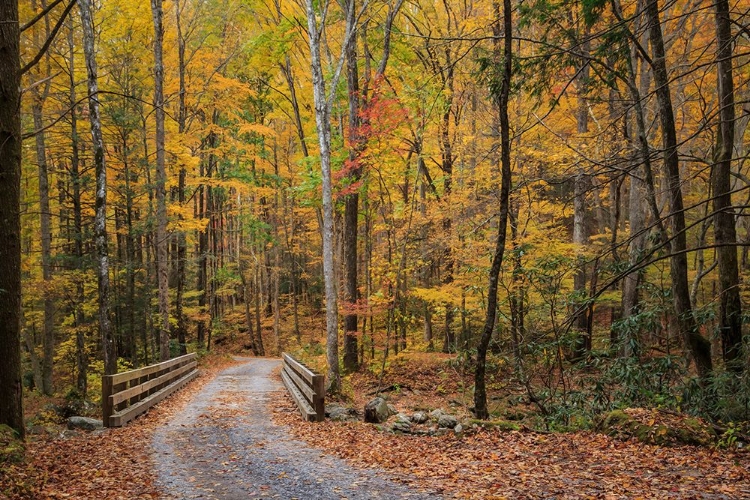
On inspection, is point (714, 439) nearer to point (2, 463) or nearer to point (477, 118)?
point (2, 463)

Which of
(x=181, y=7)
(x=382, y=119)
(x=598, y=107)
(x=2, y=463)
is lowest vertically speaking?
(x=2, y=463)

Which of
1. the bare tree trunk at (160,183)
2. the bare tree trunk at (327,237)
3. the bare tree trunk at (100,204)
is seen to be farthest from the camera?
the bare tree trunk at (160,183)

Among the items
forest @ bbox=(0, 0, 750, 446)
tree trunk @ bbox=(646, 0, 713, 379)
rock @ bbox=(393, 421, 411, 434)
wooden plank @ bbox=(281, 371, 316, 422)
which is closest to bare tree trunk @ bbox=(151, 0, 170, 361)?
forest @ bbox=(0, 0, 750, 446)

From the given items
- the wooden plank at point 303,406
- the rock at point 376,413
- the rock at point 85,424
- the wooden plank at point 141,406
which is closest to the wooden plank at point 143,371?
the wooden plank at point 141,406

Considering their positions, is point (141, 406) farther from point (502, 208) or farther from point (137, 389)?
point (502, 208)

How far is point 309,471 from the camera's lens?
235 inches

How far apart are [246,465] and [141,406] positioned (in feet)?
15.1

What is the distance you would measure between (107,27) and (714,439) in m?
A: 20.3

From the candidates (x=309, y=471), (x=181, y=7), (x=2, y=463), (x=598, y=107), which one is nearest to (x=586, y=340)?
(x=598, y=107)

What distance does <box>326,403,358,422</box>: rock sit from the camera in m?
9.53

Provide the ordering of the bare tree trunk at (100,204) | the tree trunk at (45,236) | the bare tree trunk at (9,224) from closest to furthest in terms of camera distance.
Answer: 1. the bare tree trunk at (9,224)
2. the bare tree trunk at (100,204)
3. the tree trunk at (45,236)

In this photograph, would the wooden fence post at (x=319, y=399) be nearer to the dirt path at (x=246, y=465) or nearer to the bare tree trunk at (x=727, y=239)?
the dirt path at (x=246, y=465)

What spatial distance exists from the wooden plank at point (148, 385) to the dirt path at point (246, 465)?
0.98 m

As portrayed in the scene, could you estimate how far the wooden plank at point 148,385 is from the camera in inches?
344
